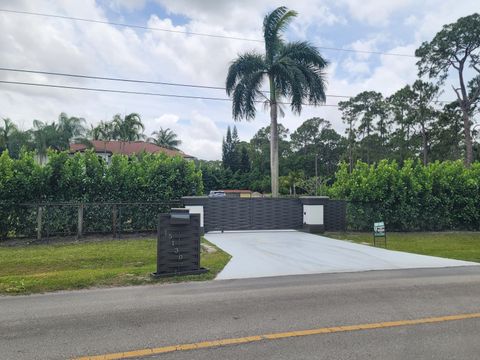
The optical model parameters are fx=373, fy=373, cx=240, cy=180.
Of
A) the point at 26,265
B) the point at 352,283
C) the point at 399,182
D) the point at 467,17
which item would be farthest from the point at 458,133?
the point at 26,265

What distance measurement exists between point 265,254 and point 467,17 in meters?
31.8

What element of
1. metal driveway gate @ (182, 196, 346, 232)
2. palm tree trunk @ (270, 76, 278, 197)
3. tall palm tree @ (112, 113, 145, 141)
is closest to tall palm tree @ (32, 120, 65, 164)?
tall palm tree @ (112, 113, 145, 141)

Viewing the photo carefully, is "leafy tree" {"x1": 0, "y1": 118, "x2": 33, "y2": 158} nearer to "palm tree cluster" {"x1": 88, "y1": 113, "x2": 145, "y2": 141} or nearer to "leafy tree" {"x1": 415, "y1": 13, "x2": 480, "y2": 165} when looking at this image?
"palm tree cluster" {"x1": 88, "y1": 113, "x2": 145, "y2": 141}

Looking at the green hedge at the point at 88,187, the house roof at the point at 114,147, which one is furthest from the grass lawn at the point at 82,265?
the house roof at the point at 114,147

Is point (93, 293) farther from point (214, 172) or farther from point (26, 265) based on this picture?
point (214, 172)

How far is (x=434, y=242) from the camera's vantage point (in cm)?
1410

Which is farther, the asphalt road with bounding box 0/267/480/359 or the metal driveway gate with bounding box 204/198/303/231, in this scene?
the metal driveway gate with bounding box 204/198/303/231

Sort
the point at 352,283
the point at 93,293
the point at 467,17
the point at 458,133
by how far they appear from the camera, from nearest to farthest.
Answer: the point at 93,293 < the point at 352,283 < the point at 467,17 < the point at 458,133

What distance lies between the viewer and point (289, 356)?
3.72 meters

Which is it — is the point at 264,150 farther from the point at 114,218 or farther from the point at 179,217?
the point at 179,217

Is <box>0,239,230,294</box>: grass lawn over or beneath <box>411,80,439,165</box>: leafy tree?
beneath

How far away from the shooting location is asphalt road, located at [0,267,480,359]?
153 inches

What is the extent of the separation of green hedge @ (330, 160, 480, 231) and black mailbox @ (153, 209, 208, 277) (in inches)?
424

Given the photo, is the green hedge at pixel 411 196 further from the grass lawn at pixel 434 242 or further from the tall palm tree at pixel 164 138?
the tall palm tree at pixel 164 138
